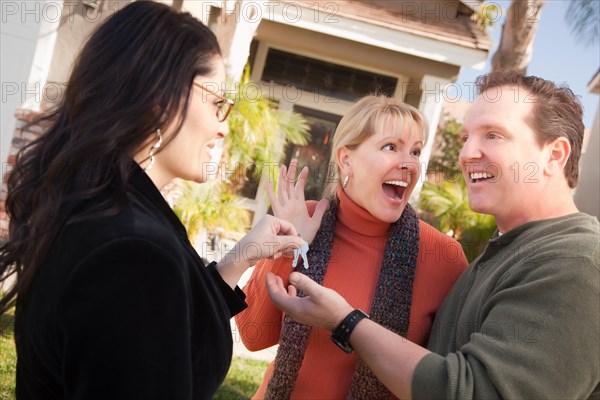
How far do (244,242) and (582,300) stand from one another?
3.96 feet

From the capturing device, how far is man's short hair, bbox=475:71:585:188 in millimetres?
2455

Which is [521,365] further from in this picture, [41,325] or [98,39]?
[98,39]

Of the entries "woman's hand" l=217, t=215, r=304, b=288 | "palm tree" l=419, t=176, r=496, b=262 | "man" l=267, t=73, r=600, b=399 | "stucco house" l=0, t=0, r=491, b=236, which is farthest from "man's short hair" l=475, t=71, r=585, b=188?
"stucco house" l=0, t=0, r=491, b=236

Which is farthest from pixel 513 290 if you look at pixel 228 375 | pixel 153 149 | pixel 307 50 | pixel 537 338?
pixel 307 50

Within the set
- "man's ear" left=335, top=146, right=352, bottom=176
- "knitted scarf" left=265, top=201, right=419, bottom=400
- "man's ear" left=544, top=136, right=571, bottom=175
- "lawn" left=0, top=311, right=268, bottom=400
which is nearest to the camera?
"man's ear" left=544, top=136, right=571, bottom=175

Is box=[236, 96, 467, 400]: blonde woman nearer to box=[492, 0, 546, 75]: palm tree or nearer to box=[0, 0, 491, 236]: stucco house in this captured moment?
box=[0, 0, 491, 236]: stucco house

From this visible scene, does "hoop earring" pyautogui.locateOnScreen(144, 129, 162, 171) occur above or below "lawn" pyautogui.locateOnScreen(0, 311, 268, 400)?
above

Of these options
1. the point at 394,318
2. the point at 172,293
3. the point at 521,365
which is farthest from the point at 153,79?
the point at 394,318

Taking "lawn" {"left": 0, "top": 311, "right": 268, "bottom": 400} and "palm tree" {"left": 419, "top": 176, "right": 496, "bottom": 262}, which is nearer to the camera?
"lawn" {"left": 0, "top": 311, "right": 268, "bottom": 400}

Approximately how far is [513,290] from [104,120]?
130 cm

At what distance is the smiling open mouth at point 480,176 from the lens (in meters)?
2.57

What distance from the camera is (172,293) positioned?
161cm

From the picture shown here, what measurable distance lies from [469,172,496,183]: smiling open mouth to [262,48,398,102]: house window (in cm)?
952

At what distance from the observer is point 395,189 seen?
3236mm
